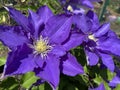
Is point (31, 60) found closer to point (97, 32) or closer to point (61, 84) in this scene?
point (61, 84)

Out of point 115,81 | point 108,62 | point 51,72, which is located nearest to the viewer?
point 51,72

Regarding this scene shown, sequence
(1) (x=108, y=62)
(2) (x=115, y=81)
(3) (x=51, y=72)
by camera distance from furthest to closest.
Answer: (2) (x=115, y=81), (1) (x=108, y=62), (3) (x=51, y=72)

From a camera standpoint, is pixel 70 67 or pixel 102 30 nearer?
pixel 70 67

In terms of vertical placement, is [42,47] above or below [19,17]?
below

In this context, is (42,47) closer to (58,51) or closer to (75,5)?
(58,51)

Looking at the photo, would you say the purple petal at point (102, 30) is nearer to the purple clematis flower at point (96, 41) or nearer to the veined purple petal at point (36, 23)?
the purple clematis flower at point (96, 41)

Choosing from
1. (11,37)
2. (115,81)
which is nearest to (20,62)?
(11,37)
